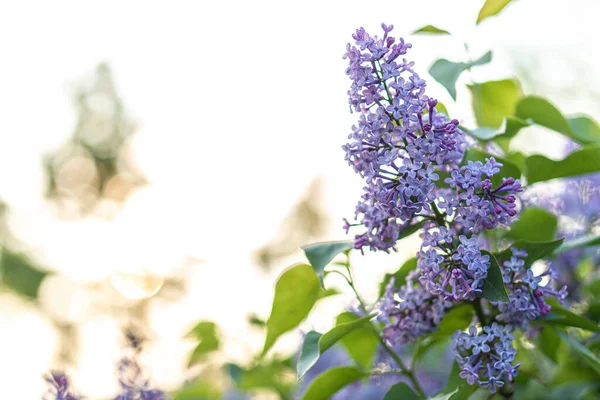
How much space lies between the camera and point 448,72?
35.8 inches

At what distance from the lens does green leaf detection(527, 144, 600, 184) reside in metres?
0.91

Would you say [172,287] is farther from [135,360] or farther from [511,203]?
[511,203]

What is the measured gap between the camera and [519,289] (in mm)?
785

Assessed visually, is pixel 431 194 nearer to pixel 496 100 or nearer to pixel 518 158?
pixel 518 158

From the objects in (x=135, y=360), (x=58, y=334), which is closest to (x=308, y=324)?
(x=135, y=360)

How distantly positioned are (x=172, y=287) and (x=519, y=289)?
7.28 m

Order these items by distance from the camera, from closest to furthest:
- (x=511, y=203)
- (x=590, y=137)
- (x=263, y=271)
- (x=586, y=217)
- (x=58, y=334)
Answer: (x=511, y=203), (x=590, y=137), (x=586, y=217), (x=263, y=271), (x=58, y=334)

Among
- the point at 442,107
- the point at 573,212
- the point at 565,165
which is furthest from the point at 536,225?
the point at 573,212

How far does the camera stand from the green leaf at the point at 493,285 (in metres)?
0.71

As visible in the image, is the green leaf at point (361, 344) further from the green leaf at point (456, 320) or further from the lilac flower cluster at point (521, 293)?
the lilac flower cluster at point (521, 293)

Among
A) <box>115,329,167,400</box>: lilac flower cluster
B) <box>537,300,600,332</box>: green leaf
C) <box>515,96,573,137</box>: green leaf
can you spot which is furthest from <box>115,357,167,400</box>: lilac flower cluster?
<box>515,96,573,137</box>: green leaf

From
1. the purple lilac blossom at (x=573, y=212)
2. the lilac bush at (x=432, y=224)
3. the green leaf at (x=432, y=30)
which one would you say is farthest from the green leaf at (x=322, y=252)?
the purple lilac blossom at (x=573, y=212)

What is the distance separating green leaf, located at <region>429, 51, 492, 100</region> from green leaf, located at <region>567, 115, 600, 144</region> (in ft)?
0.62

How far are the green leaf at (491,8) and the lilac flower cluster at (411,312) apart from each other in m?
0.42
